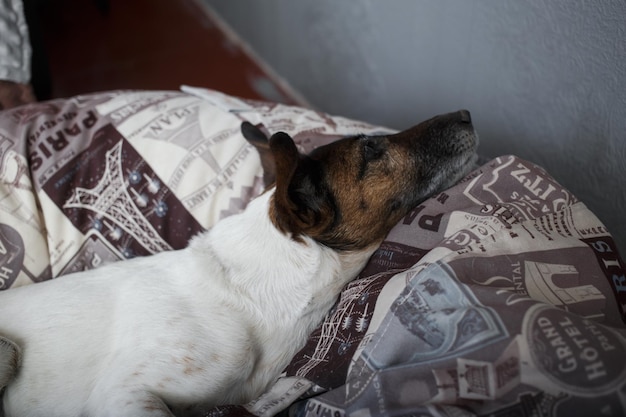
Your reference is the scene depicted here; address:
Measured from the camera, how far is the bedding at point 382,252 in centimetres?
113

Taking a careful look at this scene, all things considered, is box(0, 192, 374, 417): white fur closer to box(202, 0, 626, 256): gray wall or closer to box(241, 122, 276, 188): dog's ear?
box(241, 122, 276, 188): dog's ear

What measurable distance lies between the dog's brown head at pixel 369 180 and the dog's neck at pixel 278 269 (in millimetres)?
37

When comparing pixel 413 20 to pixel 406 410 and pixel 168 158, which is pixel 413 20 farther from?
pixel 406 410

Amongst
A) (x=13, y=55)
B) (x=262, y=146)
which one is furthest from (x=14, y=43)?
(x=262, y=146)

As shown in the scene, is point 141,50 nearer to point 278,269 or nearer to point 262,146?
point 262,146

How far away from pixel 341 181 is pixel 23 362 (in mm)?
995

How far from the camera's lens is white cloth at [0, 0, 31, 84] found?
2246mm

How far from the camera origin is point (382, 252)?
1.67m

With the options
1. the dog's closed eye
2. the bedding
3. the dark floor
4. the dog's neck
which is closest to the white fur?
the dog's neck

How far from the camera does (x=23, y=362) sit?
5.16 ft

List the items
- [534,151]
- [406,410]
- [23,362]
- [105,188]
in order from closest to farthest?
1. [406,410]
2. [23,362]
3. [105,188]
4. [534,151]

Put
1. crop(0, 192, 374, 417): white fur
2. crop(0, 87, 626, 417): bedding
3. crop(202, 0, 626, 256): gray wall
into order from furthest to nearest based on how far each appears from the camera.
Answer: crop(202, 0, 626, 256): gray wall
crop(0, 192, 374, 417): white fur
crop(0, 87, 626, 417): bedding

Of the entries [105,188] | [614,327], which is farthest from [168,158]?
[614,327]

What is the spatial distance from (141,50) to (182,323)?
324cm
